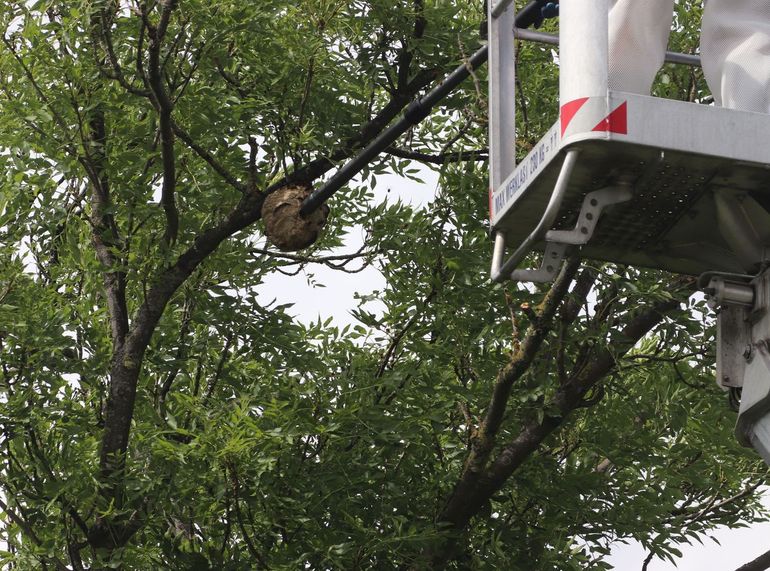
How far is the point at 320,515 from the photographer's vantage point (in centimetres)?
1080

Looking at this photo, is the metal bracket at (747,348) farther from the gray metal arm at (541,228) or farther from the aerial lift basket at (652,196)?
the gray metal arm at (541,228)

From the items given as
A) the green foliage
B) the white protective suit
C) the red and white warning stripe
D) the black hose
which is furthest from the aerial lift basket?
the green foliage

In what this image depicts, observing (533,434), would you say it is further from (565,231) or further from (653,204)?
(565,231)

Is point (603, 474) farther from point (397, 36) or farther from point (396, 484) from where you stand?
point (397, 36)

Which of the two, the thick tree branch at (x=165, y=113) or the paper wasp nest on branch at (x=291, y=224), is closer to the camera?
the thick tree branch at (x=165, y=113)

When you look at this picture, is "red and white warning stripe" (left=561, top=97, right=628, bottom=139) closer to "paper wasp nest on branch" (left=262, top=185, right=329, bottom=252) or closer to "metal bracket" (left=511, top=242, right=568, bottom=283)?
"metal bracket" (left=511, top=242, right=568, bottom=283)

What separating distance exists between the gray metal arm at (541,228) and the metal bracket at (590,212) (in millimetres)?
73

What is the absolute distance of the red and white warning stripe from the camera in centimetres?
481

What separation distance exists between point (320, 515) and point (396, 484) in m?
0.75

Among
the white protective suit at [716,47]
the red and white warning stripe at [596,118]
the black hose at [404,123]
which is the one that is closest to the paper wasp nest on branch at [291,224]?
the black hose at [404,123]

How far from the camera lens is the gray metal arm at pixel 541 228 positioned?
493 cm

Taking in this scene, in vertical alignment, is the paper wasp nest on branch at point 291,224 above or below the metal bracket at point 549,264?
above

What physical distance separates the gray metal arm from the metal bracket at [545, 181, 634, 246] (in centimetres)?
7

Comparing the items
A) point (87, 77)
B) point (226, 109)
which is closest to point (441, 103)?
point (226, 109)
